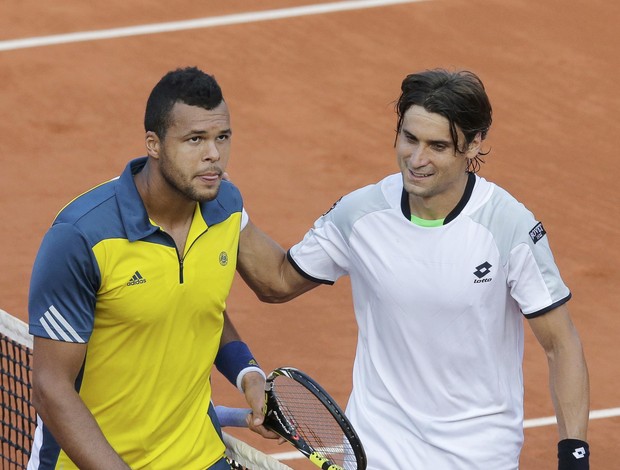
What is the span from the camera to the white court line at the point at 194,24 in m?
13.3

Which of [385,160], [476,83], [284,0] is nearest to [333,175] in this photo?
[385,160]

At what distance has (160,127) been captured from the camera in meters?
5.25

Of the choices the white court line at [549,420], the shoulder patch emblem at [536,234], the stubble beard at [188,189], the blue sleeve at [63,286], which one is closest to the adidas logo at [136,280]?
the blue sleeve at [63,286]

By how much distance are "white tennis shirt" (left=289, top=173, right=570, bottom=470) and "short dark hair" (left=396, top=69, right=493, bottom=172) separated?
252 mm

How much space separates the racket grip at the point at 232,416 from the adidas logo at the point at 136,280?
0.86m

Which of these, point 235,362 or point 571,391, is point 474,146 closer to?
point 571,391

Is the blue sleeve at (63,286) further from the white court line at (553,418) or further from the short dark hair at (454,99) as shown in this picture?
the white court line at (553,418)

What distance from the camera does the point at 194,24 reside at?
44.8ft

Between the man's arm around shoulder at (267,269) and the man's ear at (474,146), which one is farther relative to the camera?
the man's arm around shoulder at (267,269)

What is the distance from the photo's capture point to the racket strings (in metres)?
5.50

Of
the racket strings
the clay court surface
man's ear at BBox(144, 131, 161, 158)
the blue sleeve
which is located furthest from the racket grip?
the clay court surface

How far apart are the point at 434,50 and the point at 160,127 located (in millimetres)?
8152

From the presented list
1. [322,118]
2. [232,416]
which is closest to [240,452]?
[232,416]

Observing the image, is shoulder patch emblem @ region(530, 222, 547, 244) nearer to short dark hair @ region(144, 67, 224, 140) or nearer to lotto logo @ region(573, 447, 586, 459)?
lotto logo @ region(573, 447, 586, 459)
